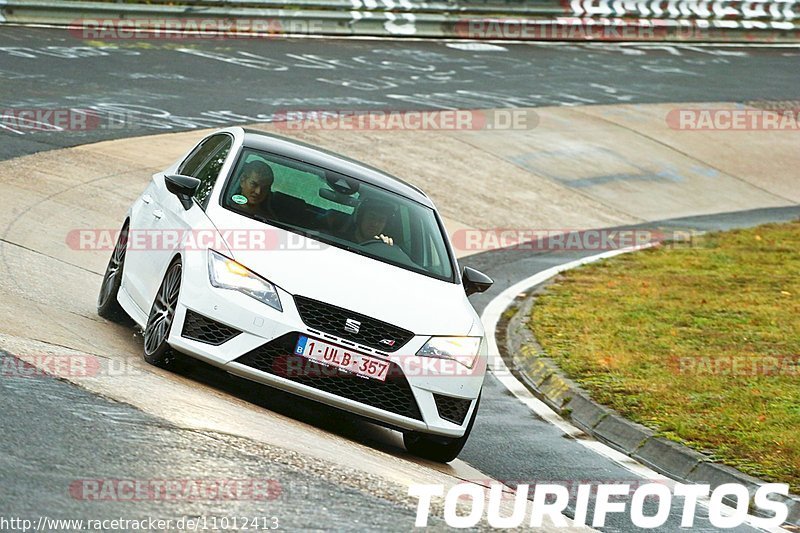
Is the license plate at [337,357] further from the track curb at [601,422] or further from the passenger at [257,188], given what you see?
the track curb at [601,422]

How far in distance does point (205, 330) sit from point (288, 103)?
1430 centimetres

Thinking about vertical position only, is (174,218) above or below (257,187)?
below

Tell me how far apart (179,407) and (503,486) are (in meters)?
1.99

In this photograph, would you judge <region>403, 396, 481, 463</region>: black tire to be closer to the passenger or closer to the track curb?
the track curb

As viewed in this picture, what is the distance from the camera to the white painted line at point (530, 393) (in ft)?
29.5

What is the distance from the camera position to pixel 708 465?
8.76 m

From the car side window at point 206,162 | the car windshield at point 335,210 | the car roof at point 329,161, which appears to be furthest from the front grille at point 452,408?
the car side window at point 206,162

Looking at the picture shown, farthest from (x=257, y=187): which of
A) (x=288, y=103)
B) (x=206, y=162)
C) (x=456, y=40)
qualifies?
(x=456, y=40)

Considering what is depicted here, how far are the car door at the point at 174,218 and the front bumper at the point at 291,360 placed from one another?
604 millimetres

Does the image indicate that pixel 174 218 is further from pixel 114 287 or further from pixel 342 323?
pixel 342 323

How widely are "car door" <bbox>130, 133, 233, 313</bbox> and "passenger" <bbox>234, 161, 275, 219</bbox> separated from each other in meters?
0.22

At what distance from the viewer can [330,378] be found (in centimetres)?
770

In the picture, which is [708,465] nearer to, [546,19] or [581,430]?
[581,430]

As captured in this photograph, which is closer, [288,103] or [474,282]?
[474,282]
